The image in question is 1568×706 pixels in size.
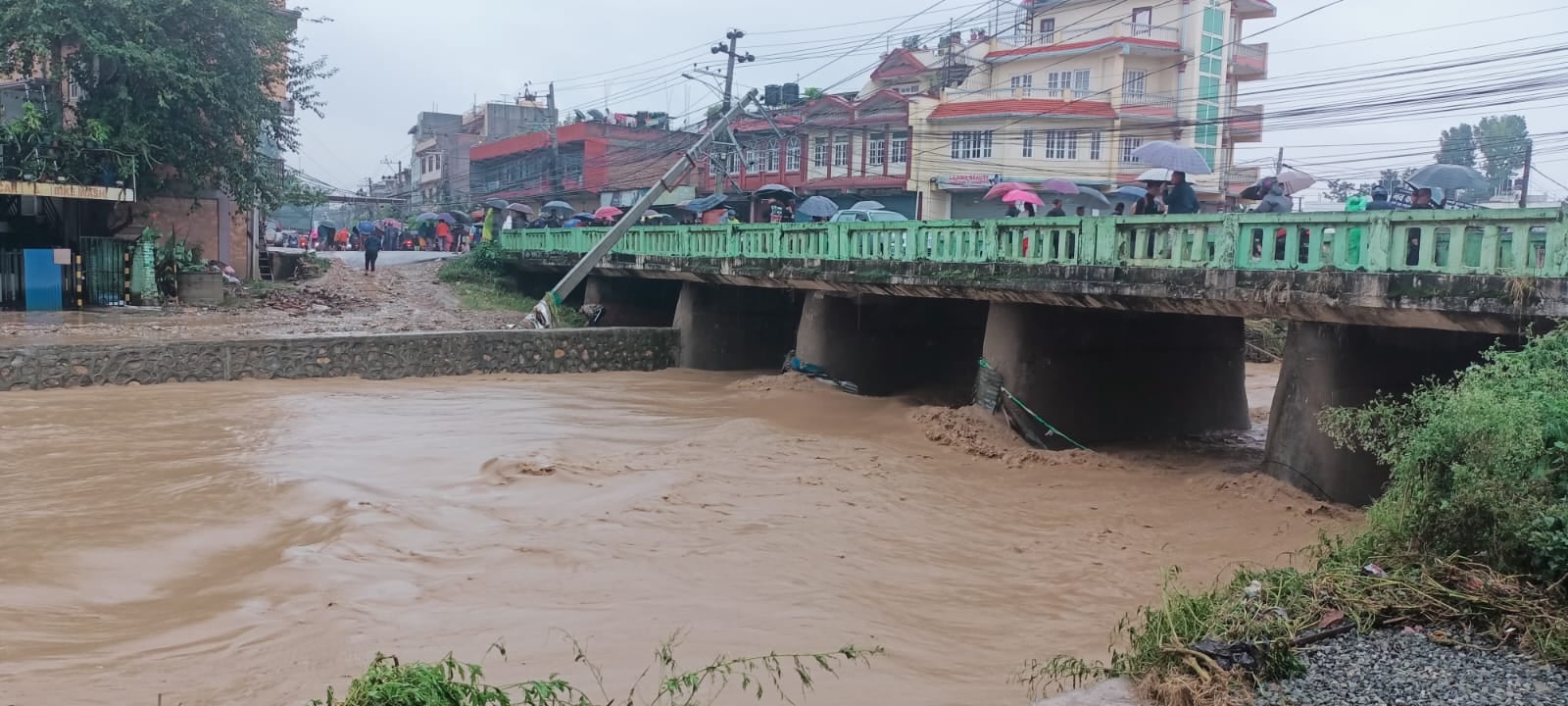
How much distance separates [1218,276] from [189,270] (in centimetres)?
1993

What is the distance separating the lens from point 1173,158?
512 inches

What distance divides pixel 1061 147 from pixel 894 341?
18.2 metres

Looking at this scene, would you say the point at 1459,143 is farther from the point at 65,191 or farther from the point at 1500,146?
the point at 65,191

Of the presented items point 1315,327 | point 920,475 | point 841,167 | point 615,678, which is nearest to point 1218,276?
point 1315,327

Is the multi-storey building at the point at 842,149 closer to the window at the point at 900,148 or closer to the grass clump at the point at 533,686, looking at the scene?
the window at the point at 900,148

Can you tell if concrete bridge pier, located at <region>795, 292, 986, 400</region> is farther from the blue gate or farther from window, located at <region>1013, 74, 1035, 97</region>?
window, located at <region>1013, 74, 1035, 97</region>

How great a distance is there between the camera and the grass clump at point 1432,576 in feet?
16.1

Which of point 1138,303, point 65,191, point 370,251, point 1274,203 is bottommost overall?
point 1138,303

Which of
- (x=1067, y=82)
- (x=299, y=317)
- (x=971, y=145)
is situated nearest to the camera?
(x=299, y=317)

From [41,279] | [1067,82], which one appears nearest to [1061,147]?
[1067,82]

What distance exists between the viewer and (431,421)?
14.2m

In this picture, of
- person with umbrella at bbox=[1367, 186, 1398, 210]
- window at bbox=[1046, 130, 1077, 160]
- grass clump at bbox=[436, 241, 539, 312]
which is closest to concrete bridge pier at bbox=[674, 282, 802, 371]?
grass clump at bbox=[436, 241, 539, 312]

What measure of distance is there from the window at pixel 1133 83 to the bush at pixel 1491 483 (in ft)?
101

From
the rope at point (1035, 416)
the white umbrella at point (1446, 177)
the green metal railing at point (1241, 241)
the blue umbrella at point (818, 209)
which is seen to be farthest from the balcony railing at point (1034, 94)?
the white umbrella at point (1446, 177)
